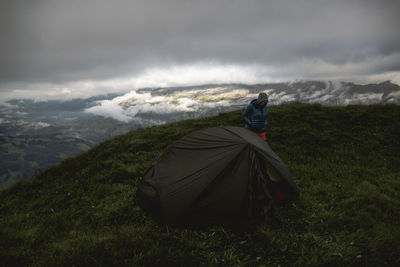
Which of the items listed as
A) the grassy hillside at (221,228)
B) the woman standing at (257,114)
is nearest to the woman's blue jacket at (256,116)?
the woman standing at (257,114)

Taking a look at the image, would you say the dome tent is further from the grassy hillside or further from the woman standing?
the woman standing

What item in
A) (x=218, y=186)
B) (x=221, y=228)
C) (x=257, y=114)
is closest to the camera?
(x=221, y=228)

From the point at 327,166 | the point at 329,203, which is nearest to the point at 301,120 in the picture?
the point at 327,166

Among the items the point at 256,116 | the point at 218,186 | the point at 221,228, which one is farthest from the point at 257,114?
the point at 221,228

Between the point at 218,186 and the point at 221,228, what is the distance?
3.82 feet

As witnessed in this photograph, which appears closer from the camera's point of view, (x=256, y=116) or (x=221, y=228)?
(x=221, y=228)

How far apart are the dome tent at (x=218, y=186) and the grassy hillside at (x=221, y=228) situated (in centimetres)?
43

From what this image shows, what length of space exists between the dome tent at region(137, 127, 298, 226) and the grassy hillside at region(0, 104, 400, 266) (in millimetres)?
425

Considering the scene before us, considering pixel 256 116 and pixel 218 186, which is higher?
pixel 256 116

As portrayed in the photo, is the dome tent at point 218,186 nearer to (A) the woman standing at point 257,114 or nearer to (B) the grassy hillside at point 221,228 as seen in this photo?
(B) the grassy hillside at point 221,228

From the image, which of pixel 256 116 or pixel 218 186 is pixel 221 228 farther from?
pixel 256 116

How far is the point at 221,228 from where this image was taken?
206 inches

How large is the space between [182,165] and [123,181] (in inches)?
159

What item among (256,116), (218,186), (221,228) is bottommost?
(221,228)
